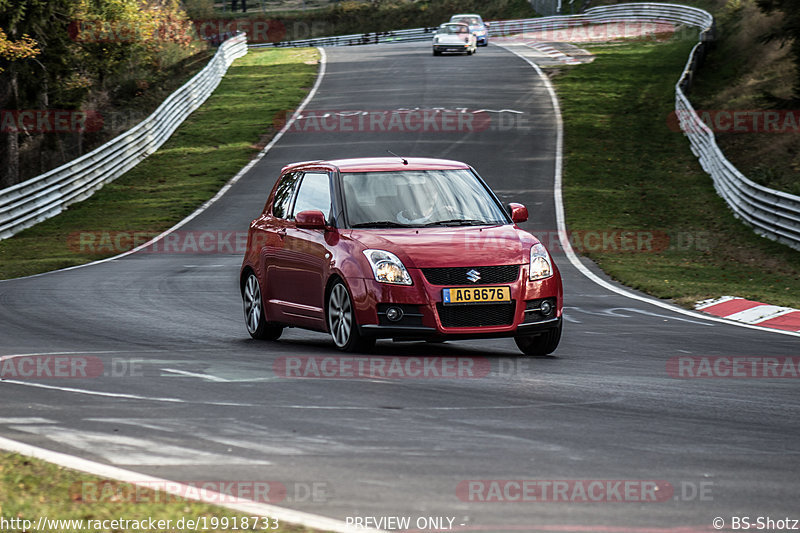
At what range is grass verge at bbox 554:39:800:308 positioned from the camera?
1895 centimetres

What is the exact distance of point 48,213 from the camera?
29578mm

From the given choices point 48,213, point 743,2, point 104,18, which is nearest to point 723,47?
point 743,2

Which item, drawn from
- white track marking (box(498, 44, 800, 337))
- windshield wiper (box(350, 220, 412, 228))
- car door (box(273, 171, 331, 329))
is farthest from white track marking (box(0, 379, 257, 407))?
white track marking (box(498, 44, 800, 337))

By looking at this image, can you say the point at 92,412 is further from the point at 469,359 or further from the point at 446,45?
the point at 446,45

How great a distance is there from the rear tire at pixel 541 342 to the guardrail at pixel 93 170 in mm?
19241

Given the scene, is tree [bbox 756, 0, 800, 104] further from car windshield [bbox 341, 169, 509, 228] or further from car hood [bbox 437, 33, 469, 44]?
car hood [bbox 437, 33, 469, 44]

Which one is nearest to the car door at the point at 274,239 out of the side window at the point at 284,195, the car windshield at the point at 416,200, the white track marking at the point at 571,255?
the side window at the point at 284,195

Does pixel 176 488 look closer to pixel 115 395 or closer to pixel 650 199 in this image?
pixel 115 395

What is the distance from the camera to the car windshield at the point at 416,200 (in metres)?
10.6

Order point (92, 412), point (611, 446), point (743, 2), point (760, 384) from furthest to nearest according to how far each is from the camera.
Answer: point (743, 2) < point (760, 384) < point (92, 412) < point (611, 446)

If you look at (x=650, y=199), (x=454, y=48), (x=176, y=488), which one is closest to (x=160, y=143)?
(x=650, y=199)

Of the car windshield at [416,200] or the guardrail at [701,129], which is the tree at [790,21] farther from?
the car windshield at [416,200]

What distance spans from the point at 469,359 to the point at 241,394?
265cm

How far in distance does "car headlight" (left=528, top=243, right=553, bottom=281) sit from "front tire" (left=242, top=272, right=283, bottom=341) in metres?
3.12
